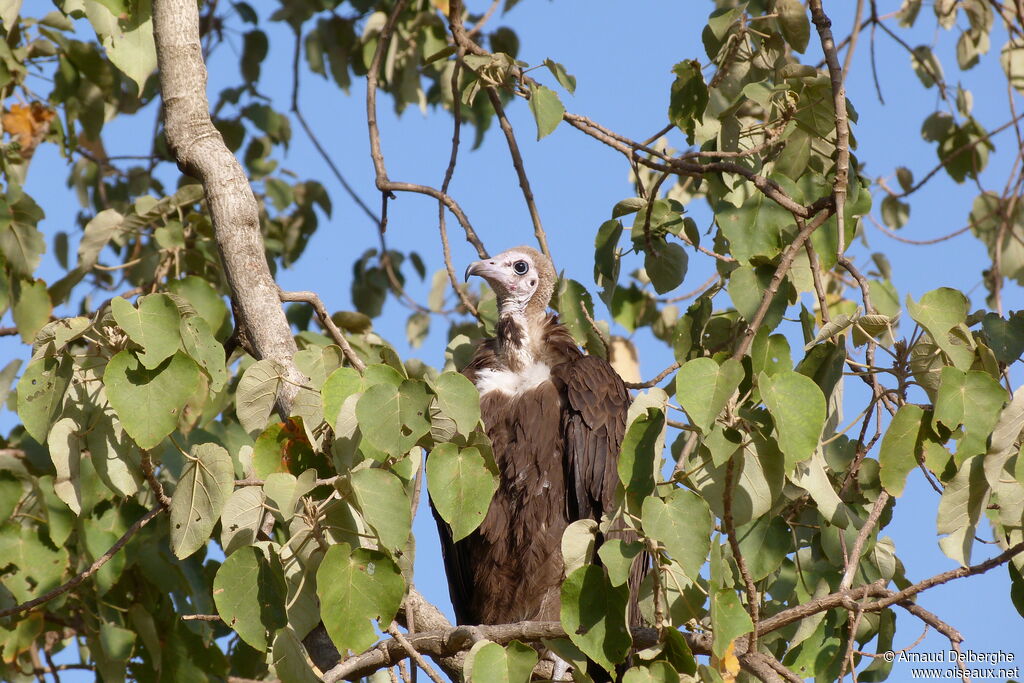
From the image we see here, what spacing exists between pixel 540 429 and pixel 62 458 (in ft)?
5.86

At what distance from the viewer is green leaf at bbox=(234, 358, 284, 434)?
9.02ft

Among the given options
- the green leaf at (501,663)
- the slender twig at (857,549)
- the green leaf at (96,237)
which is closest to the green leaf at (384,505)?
the green leaf at (501,663)

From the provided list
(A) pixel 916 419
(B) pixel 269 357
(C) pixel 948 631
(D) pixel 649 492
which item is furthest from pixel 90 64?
(C) pixel 948 631

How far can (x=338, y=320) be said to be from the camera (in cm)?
424

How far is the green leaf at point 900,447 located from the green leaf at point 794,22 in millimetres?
1455

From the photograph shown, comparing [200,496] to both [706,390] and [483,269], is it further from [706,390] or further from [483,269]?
[483,269]

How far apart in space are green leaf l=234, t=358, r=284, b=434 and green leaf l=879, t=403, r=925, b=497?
1.46m

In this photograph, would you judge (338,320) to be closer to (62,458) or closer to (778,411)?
(62,458)

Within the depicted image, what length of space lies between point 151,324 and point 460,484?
74 cm

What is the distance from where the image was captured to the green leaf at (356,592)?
220 cm

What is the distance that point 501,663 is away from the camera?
2.29 m

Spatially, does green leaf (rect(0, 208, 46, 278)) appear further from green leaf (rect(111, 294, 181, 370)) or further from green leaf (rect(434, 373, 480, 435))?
green leaf (rect(434, 373, 480, 435))

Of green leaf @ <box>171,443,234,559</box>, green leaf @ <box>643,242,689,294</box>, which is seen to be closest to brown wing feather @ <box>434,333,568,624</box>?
green leaf @ <box>643,242,689,294</box>

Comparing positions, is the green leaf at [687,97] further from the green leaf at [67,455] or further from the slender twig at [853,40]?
the green leaf at [67,455]
